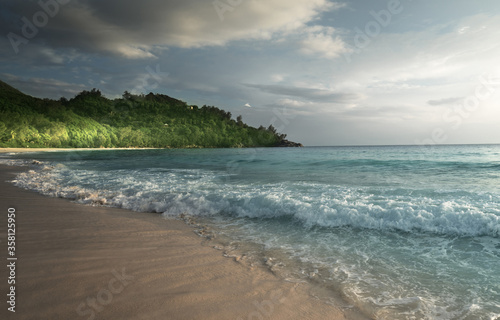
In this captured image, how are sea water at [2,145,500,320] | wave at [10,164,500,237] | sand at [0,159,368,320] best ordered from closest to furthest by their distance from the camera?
sand at [0,159,368,320], sea water at [2,145,500,320], wave at [10,164,500,237]

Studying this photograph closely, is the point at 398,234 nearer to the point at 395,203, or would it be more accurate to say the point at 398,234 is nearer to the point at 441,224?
the point at 441,224

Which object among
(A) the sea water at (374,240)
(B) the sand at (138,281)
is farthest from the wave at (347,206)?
(B) the sand at (138,281)

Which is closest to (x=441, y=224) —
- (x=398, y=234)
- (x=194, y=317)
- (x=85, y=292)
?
(x=398, y=234)

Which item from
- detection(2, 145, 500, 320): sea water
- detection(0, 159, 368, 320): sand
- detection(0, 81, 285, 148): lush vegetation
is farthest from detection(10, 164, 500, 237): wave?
detection(0, 81, 285, 148): lush vegetation

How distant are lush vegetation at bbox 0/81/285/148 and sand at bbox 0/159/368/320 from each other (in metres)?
80.6

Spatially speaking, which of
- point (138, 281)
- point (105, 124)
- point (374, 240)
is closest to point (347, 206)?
point (374, 240)

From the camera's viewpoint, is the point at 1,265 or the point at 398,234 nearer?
the point at 1,265

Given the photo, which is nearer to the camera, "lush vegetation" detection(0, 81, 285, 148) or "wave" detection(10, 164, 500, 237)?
"wave" detection(10, 164, 500, 237)

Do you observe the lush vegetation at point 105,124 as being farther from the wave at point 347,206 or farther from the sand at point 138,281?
the sand at point 138,281

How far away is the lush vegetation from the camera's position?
75.0m

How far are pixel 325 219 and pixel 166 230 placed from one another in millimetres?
4176

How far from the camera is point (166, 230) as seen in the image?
633cm

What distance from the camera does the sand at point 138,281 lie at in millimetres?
2939

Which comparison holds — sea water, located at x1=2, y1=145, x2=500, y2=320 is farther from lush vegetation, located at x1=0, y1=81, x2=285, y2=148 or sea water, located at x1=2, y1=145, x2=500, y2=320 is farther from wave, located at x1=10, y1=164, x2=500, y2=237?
lush vegetation, located at x1=0, y1=81, x2=285, y2=148
